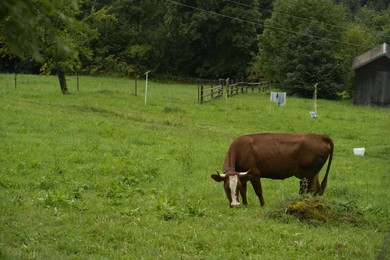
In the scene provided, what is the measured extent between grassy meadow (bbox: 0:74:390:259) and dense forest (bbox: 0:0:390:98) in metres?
21.5

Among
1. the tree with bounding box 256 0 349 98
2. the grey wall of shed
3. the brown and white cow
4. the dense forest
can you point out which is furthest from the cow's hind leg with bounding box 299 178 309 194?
the dense forest

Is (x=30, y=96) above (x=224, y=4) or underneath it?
underneath

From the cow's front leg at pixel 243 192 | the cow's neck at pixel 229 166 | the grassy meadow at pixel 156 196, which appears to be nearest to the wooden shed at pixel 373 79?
the grassy meadow at pixel 156 196

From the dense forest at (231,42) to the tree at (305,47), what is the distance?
0.08 m

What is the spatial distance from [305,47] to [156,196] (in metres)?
37.2

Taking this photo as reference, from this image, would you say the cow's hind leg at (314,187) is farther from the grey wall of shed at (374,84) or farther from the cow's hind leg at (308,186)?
the grey wall of shed at (374,84)

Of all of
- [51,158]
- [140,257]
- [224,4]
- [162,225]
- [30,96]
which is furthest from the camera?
[224,4]

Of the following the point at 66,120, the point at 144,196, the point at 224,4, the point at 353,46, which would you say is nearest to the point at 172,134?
the point at 66,120

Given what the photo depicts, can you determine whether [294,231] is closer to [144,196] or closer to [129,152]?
[144,196]

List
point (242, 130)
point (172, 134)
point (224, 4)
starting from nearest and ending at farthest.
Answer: point (172, 134), point (242, 130), point (224, 4)

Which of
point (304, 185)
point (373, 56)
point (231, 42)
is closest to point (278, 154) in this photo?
point (304, 185)

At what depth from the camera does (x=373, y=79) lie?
4147 centimetres

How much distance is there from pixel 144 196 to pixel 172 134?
9.76m

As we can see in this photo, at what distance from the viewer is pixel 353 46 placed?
52219 mm
